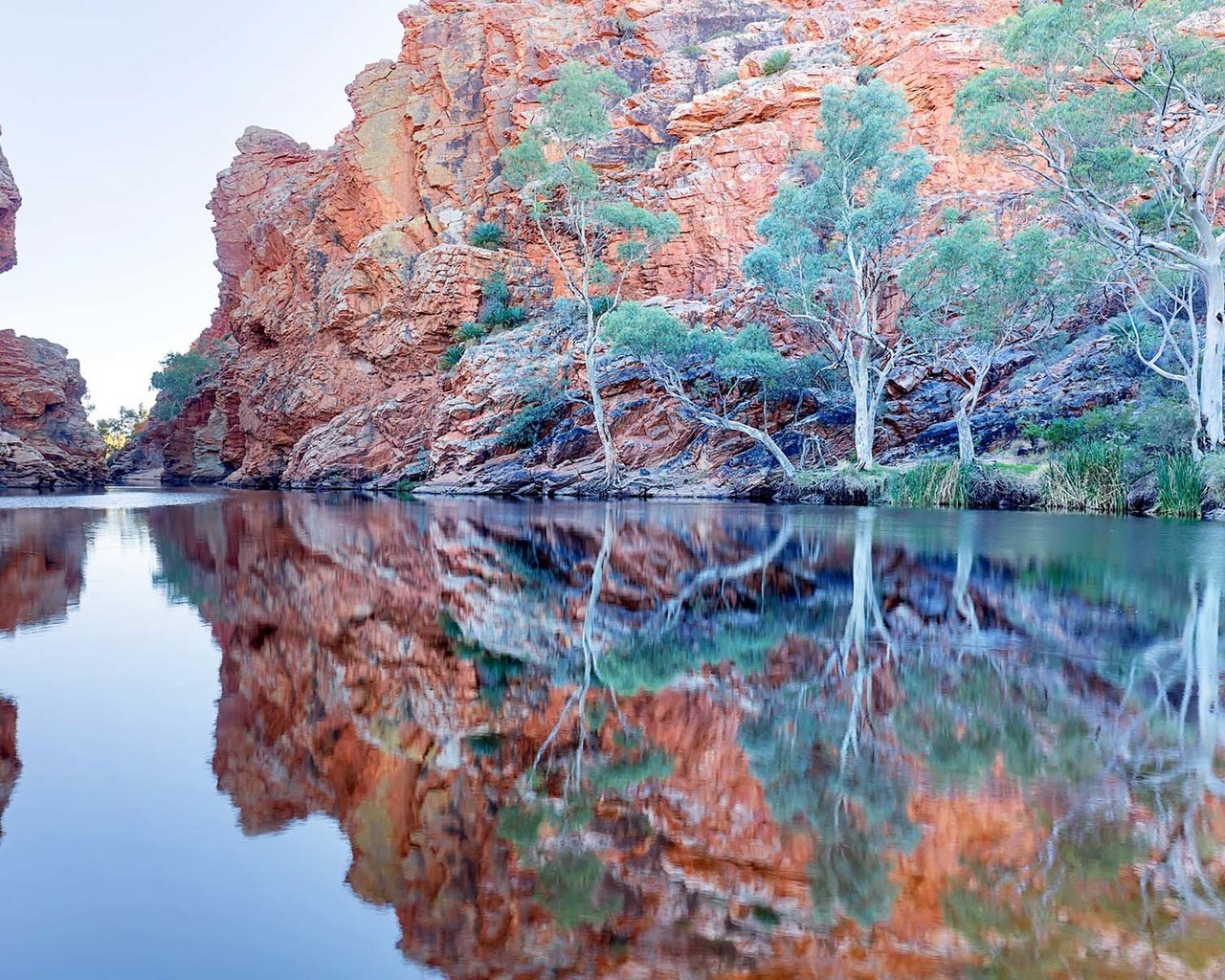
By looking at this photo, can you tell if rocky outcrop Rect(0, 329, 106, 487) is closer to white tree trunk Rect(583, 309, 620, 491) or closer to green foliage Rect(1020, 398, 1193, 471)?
white tree trunk Rect(583, 309, 620, 491)

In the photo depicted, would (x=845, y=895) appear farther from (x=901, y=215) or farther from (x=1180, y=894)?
(x=901, y=215)

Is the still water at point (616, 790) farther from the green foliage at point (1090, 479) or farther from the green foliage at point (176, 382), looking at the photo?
the green foliage at point (176, 382)

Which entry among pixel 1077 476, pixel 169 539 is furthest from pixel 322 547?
pixel 1077 476

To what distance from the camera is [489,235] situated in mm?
44094

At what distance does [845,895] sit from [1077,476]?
1986 centimetres

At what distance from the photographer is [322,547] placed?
10.9 m

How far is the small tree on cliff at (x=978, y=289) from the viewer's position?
75.1 feet

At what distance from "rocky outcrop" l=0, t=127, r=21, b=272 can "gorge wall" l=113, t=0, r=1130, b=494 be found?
12532 millimetres

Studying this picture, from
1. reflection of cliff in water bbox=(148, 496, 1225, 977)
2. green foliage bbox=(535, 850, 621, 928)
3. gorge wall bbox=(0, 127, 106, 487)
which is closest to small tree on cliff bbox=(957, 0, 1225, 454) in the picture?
reflection of cliff in water bbox=(148, 496, 1225, 977)

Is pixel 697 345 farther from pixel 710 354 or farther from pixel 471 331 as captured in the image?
pixel 471 331

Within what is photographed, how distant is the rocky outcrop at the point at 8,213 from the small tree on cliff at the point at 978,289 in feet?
165

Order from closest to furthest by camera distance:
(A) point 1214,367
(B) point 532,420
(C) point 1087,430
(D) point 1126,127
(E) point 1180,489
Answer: (E) point 1180,489 < (A) point 1214,367 < (D) point 1126,127 < (C) point 1087,430 < (B) point 532,420

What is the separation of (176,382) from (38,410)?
11.5 meters

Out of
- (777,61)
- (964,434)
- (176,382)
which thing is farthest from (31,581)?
(176,382)
